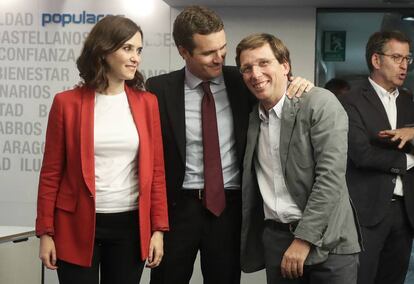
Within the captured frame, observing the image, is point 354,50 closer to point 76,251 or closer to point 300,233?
point 300,233

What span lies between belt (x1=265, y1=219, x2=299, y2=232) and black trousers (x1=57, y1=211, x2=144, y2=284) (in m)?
0.51

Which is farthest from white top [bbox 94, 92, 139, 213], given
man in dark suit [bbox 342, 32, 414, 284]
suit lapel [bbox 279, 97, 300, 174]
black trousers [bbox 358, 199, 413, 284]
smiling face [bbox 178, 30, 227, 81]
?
black trousers [bbox 358, 199, 413, 284]

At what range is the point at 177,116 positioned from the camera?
2.61 meters

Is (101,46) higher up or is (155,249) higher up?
(101,46)

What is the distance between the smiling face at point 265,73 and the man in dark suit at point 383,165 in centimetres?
99

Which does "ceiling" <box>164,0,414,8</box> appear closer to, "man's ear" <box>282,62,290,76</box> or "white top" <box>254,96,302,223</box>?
"man's ear" <box>282,62,290,76</box>

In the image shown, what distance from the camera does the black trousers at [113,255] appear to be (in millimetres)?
2283

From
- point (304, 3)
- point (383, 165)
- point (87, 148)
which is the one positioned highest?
point (304, 3)

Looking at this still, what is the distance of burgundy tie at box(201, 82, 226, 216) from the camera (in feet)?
8.41

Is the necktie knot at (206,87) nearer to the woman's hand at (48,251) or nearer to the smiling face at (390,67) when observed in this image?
the woman's hand at (48,251)

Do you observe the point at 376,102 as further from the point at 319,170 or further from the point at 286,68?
the point at 319,170

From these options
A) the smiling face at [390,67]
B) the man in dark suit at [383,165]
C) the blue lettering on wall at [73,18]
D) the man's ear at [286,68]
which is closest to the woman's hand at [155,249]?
the man's ear at [286,68]

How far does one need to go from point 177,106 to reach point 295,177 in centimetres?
59

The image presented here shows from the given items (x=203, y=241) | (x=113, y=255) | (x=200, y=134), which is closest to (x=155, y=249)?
(x=113, y=255)
